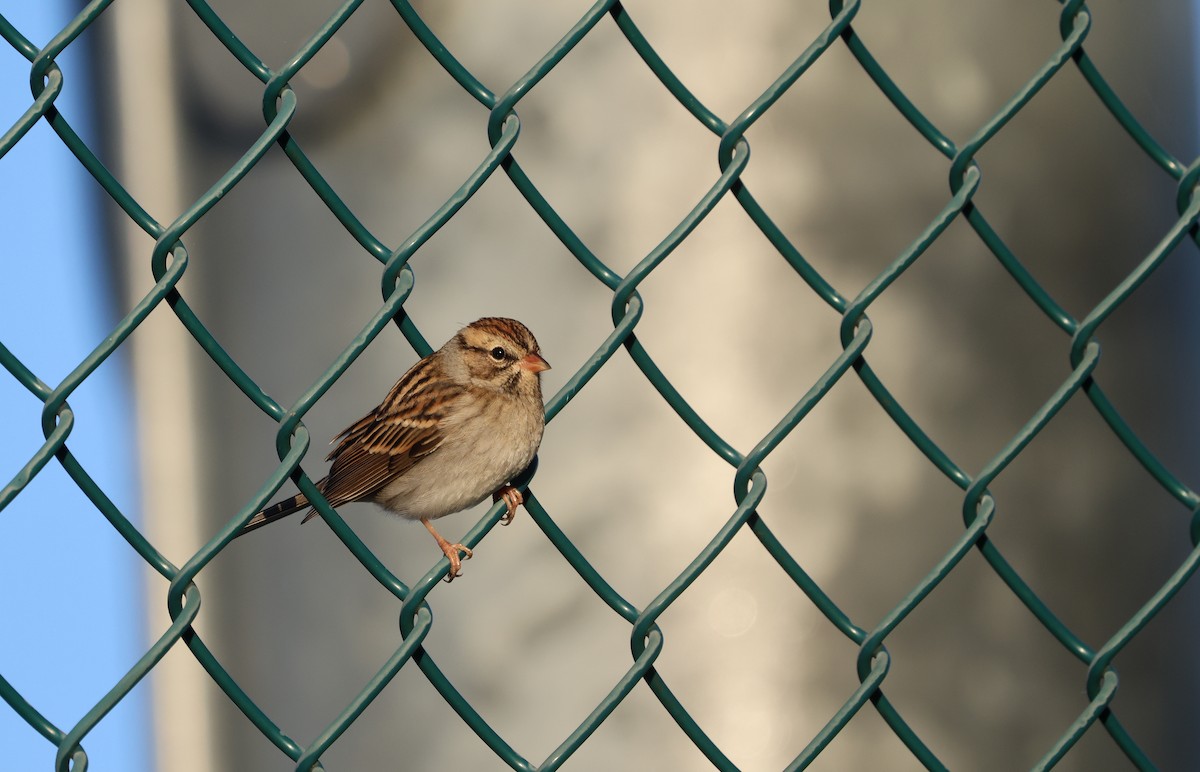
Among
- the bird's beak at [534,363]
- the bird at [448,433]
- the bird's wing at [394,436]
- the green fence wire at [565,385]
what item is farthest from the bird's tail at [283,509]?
the green fence wire at [565,385]

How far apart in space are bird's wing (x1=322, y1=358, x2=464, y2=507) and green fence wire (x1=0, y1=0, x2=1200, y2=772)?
1871mm

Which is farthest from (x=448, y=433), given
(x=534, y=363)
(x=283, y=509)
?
(x=283, y=509)

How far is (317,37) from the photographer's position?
2230 mm

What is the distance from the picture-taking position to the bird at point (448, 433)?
4.36 metres

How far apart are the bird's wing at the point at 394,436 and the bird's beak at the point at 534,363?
25cm

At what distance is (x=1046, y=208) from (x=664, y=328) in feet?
4.86

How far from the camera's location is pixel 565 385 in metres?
2.54

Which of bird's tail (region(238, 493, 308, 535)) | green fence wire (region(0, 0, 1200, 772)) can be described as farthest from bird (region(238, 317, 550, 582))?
green fence wire (region(0, 0, 1200, 772))

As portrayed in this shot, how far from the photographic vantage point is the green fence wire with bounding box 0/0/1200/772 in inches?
83.9

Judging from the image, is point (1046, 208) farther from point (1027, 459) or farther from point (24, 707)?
point (24, 707)

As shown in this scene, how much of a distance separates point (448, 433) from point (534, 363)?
39cm

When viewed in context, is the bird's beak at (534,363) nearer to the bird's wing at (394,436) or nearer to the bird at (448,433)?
the bird at (448,433)

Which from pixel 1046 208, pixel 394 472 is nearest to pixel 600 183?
pixel 394 472

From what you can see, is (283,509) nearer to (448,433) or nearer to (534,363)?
(448,433)
